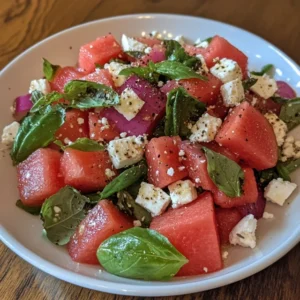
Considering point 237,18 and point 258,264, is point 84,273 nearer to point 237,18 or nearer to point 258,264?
point 258,264

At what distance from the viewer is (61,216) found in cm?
144

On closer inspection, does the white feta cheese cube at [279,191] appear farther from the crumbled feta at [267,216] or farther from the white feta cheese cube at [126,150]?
the white feta cheese cube at [126,150]

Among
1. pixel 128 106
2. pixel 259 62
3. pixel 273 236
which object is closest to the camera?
pixel 273 236

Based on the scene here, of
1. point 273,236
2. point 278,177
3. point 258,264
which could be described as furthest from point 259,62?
point 258,264

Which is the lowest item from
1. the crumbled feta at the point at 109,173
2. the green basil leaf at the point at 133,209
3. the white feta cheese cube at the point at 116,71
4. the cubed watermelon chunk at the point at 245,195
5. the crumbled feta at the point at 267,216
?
the crumbled feta at the point at 267,216

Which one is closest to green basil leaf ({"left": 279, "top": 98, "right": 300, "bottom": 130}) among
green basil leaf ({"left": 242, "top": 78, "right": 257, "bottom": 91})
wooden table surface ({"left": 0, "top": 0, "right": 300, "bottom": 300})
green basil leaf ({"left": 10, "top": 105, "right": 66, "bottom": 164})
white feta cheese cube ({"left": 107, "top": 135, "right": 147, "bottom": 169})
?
green basil leaf ({"left": 242, "top": 78, "right": 257, "bottom": 91})

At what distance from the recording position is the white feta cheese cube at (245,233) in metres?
1.39

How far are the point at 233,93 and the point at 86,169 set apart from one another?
0.50 meters

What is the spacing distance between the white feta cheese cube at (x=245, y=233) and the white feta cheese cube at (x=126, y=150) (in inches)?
13.7

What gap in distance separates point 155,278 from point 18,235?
0.43m

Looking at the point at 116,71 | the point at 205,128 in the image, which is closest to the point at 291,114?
the point at 205,128

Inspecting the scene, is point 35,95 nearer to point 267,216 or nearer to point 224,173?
point 224,173

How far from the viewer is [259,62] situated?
6.43 ft

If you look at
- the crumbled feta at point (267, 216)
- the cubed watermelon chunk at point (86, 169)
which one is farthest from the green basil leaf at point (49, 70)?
the crumbled feta at point (267, 216)
